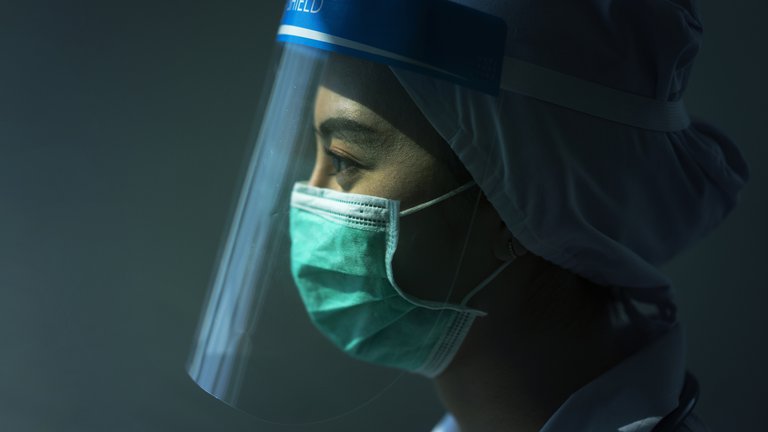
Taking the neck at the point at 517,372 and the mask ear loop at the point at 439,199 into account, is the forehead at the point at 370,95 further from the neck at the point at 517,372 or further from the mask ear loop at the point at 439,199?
the neck at the point at 517,372

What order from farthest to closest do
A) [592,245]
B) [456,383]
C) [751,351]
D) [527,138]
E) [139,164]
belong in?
[751,351] < [139,164] < [456,383] < [592,245] < [527,138]

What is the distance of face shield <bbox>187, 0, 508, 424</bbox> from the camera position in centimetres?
108

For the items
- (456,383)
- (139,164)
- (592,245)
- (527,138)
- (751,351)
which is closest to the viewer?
(527,138)

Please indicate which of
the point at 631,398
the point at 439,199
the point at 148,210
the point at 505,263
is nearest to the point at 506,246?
the point at 505,263

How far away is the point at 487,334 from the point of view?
4.20ft

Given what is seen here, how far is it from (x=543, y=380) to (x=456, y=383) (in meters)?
0.16

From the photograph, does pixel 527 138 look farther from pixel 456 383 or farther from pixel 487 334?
pixel 456 383

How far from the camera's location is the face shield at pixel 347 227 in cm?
108

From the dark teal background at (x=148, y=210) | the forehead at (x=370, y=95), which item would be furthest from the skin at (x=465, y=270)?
the dark teal background at (x=148, y=210)

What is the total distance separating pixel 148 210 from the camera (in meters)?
1.63

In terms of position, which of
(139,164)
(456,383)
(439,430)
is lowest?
(439,430)

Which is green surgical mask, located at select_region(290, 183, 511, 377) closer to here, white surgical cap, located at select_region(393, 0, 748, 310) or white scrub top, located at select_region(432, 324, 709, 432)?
white surgical cap, located at select_region(393, 0, 748, 310)

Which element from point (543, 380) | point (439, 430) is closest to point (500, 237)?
point (543, 380)

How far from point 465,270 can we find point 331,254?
0.22 metres
